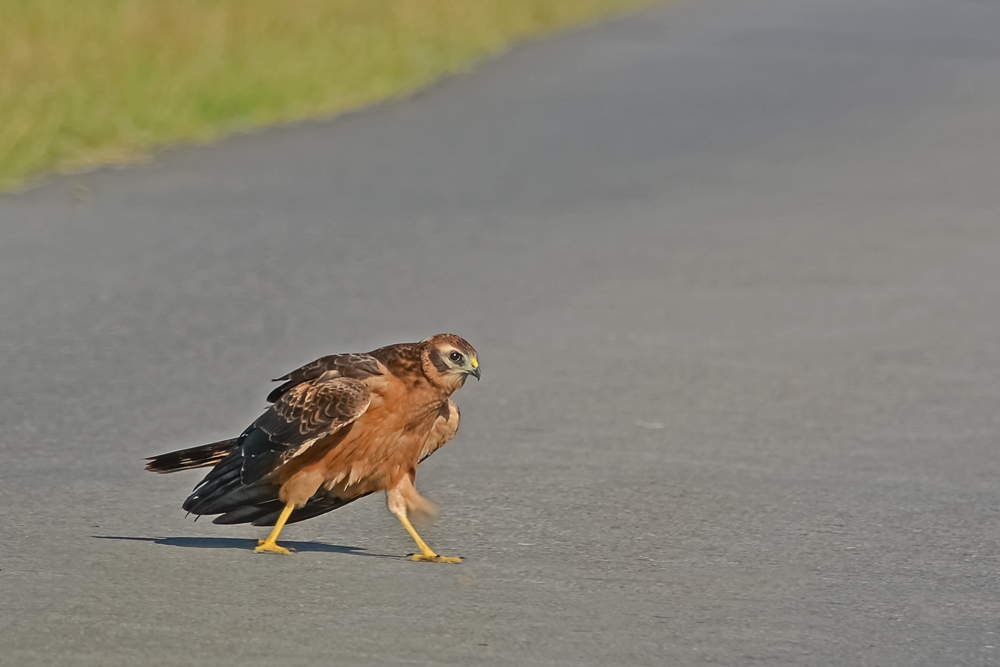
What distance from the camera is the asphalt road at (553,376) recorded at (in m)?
4.58

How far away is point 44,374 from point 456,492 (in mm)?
2264

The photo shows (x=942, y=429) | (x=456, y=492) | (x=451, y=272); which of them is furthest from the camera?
(x=451, y=272)

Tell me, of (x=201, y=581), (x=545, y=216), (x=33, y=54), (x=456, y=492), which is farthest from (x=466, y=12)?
(x=201, y=581)

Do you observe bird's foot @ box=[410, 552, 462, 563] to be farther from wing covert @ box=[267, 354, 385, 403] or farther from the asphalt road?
wing covert @ box=[267, 354, 385, 403]

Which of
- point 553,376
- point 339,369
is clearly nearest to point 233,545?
point 339,369

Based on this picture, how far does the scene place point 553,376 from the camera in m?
7.51

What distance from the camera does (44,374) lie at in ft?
24.1

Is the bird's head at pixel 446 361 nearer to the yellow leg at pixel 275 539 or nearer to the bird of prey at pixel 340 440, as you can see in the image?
the bird of prey at pixel 340 440

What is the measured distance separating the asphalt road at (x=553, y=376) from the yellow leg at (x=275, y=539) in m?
0.04

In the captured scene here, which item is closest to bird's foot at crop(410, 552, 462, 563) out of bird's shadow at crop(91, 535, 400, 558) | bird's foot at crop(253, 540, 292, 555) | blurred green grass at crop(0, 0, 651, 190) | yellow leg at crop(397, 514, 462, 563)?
yellow leg at crop(397, 514, 462, 563)

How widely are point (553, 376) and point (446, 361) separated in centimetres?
265

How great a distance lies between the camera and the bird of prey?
4.86 meters

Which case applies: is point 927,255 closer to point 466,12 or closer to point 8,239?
point 8,239

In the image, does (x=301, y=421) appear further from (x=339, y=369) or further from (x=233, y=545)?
(x=233, y=545)
